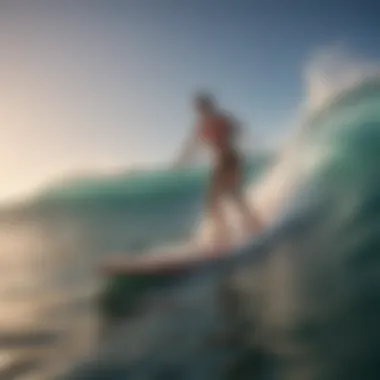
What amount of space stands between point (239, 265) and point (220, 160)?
8.3 inches

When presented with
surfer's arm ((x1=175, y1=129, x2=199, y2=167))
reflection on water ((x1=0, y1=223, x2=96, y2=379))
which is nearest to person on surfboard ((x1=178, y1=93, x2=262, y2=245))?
surfer's arm ((x1=175, y1=129, x2=199, y2=167))

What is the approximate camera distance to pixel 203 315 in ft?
4.44

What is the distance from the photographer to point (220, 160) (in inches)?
55.7

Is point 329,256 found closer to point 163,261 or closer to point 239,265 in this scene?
point 239,265

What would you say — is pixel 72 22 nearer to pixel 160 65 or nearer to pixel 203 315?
pixel 160 65

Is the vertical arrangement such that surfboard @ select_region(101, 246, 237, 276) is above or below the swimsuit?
below

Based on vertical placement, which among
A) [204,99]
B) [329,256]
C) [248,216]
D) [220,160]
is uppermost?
[204,99]

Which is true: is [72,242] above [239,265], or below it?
above

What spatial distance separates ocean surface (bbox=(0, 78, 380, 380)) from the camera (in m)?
1.34

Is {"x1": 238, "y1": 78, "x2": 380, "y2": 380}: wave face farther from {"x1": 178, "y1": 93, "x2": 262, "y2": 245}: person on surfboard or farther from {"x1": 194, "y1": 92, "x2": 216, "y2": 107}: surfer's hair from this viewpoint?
{"x1": 194, "y1": 92, "x2": 216, "y2": 107}: surfer's hair

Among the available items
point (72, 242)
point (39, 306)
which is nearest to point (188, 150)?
point (72, 242)

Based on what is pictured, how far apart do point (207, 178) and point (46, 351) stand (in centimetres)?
45

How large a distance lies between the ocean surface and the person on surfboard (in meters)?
0.02

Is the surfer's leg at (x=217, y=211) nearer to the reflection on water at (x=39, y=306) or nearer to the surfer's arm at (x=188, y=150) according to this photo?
the surfer's arm at (x=188, y=150)
